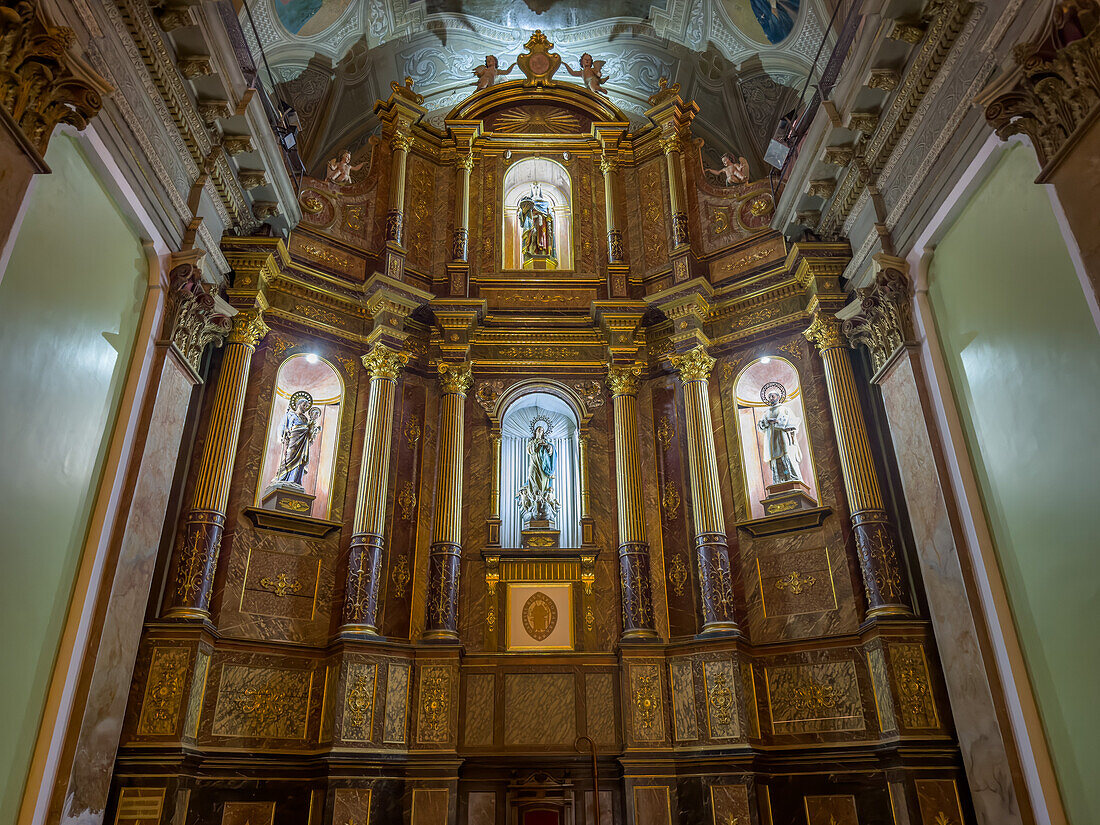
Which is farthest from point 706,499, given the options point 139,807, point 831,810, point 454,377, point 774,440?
point 139,807

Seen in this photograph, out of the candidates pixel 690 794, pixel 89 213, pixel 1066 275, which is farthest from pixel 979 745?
pixel 89 213

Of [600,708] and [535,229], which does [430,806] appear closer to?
[600,708]

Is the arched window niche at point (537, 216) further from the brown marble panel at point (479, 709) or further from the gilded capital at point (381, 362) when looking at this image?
the brown marble panel at point (479, 709)

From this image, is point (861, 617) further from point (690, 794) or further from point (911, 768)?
point (690, 794)

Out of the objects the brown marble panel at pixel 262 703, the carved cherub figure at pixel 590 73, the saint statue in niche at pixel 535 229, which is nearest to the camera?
the brown marble panel at pixel 262 703

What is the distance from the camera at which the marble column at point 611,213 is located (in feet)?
44.7

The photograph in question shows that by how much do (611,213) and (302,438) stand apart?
624cm

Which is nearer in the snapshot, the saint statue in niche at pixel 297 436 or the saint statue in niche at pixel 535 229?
the saint statue in niche at pixel 297 436

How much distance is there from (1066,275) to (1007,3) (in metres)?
2.54

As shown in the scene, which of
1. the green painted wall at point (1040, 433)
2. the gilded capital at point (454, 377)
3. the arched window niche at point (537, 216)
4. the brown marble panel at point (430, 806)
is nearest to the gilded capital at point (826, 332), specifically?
the green painted wall at point (1040, 433)

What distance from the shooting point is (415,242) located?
13547 mm

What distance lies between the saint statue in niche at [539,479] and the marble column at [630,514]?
40.0 inches

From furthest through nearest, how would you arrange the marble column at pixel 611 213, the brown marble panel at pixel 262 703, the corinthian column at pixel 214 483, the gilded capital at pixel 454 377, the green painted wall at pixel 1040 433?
the marble column at pixel 611 213 < the gilded capital at pixel 454 377 < the brown marble panel at pixel 262 703 < the corinthian column at pixel 214 483 < the green painted wall at pixel 1040 433

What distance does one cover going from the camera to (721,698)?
10016 mm
